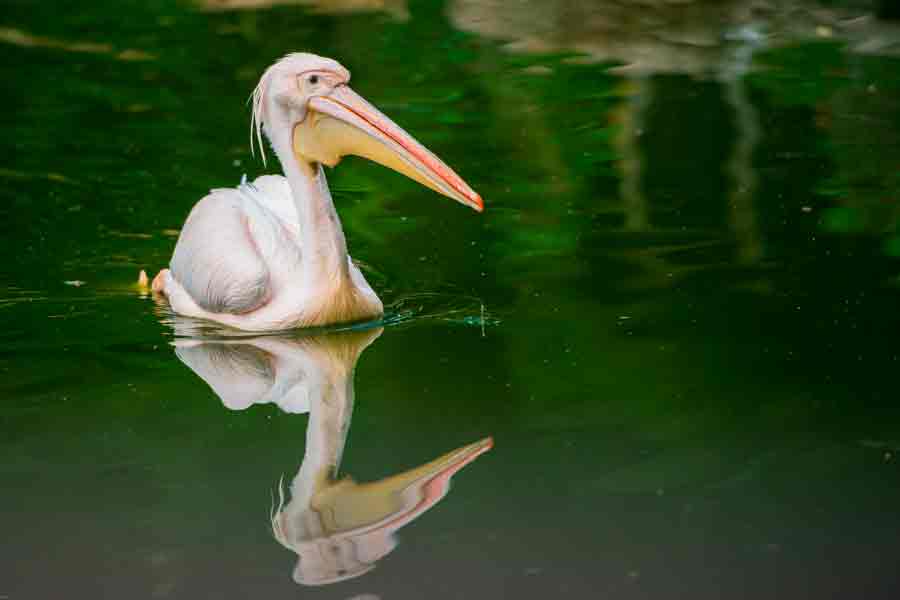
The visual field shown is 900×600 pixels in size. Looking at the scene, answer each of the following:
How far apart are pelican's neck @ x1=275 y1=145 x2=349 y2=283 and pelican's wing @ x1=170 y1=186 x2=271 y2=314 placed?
0.68 feet

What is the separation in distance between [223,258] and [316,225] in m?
0.40

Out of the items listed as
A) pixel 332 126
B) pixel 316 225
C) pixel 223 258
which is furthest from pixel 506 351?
pixel 223 258

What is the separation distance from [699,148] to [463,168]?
1150 mm

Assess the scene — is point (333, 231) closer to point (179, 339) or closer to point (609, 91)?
point (179, 339)

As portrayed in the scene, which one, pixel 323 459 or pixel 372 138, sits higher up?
pixel 372 138

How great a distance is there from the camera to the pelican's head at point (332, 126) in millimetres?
4855

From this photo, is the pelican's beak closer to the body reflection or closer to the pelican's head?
the pelican's head

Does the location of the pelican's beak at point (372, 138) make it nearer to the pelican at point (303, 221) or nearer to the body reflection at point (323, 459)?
the pelican at point (303, 221)

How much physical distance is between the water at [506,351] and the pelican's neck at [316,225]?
0.79 feet

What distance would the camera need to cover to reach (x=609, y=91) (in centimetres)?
859

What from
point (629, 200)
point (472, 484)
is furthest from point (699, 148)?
point (472, 484)

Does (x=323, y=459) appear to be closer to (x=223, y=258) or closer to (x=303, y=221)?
(x=303, y=221)

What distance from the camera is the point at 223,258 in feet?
17.0

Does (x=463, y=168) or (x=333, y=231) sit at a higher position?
(x=333, y=231)
